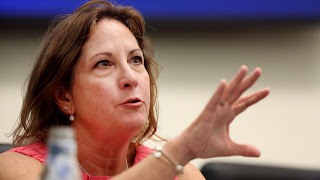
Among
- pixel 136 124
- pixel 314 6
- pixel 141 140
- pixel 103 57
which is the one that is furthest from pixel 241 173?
pixel 314 6

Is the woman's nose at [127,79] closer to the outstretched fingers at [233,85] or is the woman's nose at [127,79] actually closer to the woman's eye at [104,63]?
the woman's eye at [104,63]

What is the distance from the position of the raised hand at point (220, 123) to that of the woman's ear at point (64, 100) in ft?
2.41

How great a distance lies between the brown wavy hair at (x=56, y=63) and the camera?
6.26ft

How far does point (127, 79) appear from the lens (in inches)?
69.7

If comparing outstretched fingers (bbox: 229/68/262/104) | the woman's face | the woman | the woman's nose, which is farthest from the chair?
outstretched fingers (bbox: 229/68/262/104)

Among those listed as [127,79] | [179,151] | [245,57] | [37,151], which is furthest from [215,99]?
[245,57]

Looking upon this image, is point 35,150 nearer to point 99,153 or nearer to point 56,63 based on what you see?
point 99,153

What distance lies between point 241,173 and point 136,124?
728 mm

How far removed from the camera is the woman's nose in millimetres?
1768

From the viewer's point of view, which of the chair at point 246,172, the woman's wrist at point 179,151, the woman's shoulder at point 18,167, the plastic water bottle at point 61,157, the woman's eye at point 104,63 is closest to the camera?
the plastic water bottle at point 61,157

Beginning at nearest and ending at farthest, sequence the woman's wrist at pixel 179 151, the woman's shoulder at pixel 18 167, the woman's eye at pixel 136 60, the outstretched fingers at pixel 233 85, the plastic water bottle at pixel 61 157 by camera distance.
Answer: the plastic water bottle at pixel 61 157, the outstretched fingers at pixel 233 85, the woman's wrist at pixel 179 151, the woman's shoulder at pixel 18 167, the woman's eye at pixel 136 60

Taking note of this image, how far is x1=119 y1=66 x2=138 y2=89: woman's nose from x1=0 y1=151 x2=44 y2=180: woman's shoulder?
45 centimetres

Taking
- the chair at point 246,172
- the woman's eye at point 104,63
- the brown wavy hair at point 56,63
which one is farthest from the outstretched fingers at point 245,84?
the chair at point 246,172

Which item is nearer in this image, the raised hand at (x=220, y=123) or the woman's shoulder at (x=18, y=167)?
the raised hand at (x=220, y=123)
